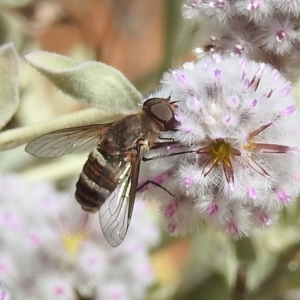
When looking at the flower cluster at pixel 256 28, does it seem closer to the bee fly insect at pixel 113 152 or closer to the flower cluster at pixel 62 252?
the bee fly insect at pixel 113 152

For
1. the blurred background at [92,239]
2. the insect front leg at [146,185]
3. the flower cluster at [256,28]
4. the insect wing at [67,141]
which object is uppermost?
the flower cluster at [256,28]

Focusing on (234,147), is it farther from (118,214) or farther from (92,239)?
(92,239)

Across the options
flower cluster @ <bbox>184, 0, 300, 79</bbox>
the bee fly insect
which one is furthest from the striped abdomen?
flower cluster @ <bbox>184, 0, 300, 79</bbox>

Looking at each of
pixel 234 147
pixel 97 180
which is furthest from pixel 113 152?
pixel 234 147

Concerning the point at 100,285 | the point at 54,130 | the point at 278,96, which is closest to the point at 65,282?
the point at 100,285

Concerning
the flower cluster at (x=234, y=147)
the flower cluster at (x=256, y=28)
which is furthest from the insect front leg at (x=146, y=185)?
the flower cluster at (x=256, y=28)

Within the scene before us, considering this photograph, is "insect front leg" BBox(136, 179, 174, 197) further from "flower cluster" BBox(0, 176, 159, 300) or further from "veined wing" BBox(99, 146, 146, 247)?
"flower cluster" BBox(0, 176, 159, 300)

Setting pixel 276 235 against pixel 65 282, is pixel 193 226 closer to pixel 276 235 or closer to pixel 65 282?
pixel 65 282
